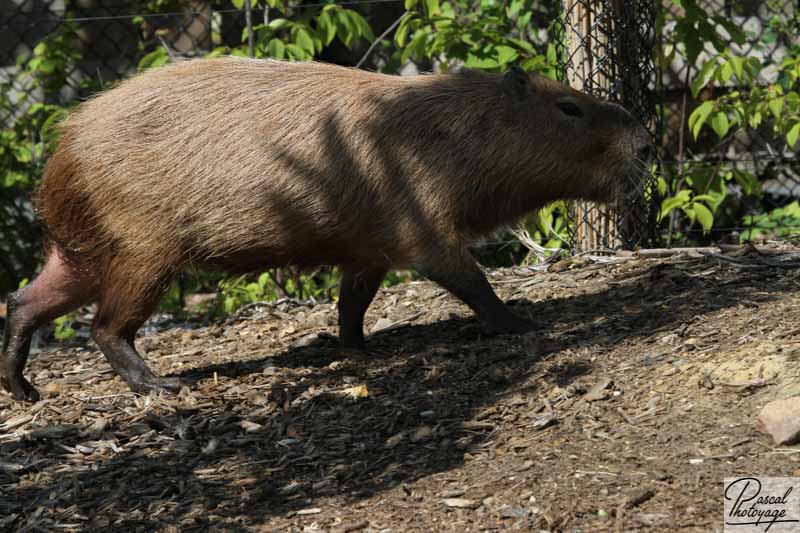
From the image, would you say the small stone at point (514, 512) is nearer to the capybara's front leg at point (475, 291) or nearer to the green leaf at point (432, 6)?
the capybara's front leg at point (475, 291)

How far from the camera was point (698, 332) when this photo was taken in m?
3.85

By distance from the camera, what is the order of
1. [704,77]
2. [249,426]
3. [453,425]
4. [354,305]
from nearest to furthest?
[453,425] → [249,426] → [354,305] → [704,77]

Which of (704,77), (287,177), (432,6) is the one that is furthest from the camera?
(432,6)

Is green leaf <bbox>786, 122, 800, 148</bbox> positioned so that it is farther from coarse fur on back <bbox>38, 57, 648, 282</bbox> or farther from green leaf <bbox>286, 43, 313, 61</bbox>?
green leaf <bbox>286, 43, 313, 61</bbox>

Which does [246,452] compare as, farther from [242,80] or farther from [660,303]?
[660,303]

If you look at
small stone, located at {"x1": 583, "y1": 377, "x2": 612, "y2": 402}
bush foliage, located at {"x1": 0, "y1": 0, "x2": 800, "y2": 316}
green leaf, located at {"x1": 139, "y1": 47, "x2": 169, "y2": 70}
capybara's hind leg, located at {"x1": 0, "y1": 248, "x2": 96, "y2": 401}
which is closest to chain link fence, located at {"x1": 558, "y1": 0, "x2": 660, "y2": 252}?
bush foliage, located at {"x1": 0, "y1": 0, "x2": 800, "y2": 316}

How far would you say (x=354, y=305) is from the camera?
14.8 feet

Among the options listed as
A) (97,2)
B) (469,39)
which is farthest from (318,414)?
(97,2)

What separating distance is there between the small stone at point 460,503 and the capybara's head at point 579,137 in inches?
71.5

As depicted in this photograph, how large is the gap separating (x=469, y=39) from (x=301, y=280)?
1718mm

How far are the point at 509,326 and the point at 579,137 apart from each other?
85 centimetres

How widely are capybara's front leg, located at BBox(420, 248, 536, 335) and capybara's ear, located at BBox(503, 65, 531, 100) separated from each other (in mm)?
692
